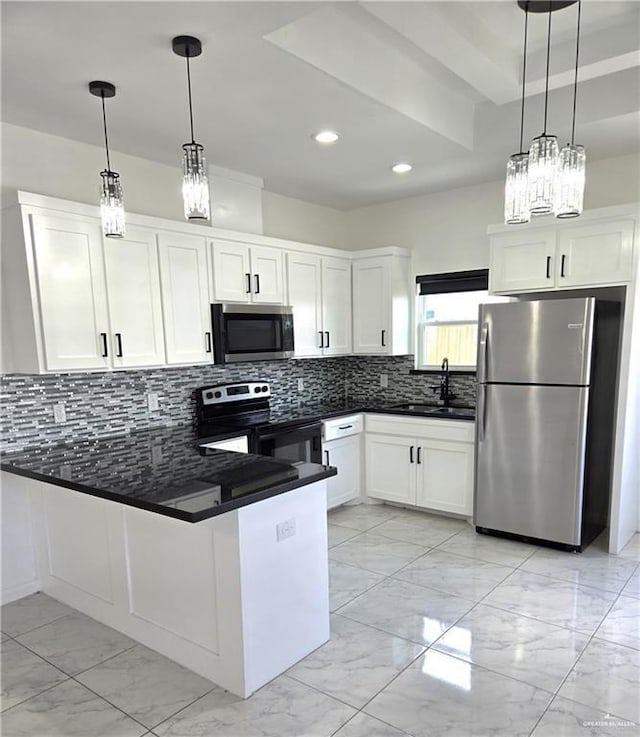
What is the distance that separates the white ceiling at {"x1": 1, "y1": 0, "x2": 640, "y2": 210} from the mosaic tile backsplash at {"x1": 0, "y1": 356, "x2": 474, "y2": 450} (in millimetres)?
1437

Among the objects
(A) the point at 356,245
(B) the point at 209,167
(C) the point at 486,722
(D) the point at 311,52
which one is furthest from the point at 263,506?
(A) the point at 356,245

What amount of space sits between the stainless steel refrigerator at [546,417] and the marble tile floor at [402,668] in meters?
0.38

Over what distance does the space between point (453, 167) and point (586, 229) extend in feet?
3.28

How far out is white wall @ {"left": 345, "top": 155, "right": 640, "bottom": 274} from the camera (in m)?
3.57

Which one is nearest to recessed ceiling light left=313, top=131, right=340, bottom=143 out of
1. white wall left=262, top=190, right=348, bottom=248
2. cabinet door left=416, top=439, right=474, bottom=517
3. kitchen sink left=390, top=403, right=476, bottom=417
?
white wall left=262, top=190, right=348, bottom=248

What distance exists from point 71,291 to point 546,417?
2984mm

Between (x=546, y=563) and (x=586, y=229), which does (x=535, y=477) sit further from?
(x=586, y=229)

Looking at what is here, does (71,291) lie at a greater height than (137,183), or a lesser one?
lesser

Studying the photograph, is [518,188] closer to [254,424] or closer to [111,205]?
[111,205]

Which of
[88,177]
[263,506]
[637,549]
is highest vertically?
[88,177]

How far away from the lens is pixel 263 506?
6.84ft

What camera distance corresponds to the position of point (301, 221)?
178 inches

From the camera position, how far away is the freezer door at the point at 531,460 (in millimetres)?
3244

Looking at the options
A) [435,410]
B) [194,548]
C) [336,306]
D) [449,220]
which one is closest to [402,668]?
[194,548]
